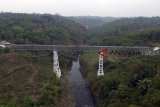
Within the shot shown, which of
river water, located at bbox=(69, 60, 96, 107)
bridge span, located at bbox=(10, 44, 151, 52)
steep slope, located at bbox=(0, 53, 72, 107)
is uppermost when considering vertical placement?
bridge span, located at bbox=(10, 44, 151, 52)

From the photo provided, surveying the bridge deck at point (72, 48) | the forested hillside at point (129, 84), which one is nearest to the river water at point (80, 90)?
the forested hillside at point (129, 84)

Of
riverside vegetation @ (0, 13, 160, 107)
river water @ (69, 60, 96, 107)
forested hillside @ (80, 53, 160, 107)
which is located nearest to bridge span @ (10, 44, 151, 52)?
riverside vegetation @ (0, 13, 160, 107)

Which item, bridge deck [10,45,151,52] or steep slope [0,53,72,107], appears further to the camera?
bridge deck [10,45,151,52]

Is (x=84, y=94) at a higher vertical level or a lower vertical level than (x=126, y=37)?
lower

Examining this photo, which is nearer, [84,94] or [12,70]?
[84,94]

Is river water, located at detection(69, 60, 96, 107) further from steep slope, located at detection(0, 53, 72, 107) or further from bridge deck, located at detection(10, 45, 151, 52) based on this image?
bridge deck, located at detection(10, 45, 151, 52)

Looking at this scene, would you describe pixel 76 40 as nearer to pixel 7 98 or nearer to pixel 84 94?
pixel 84 94

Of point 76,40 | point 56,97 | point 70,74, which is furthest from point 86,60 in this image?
point 76,40

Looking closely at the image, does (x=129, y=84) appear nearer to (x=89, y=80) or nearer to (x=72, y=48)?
(x=89, y=80)
